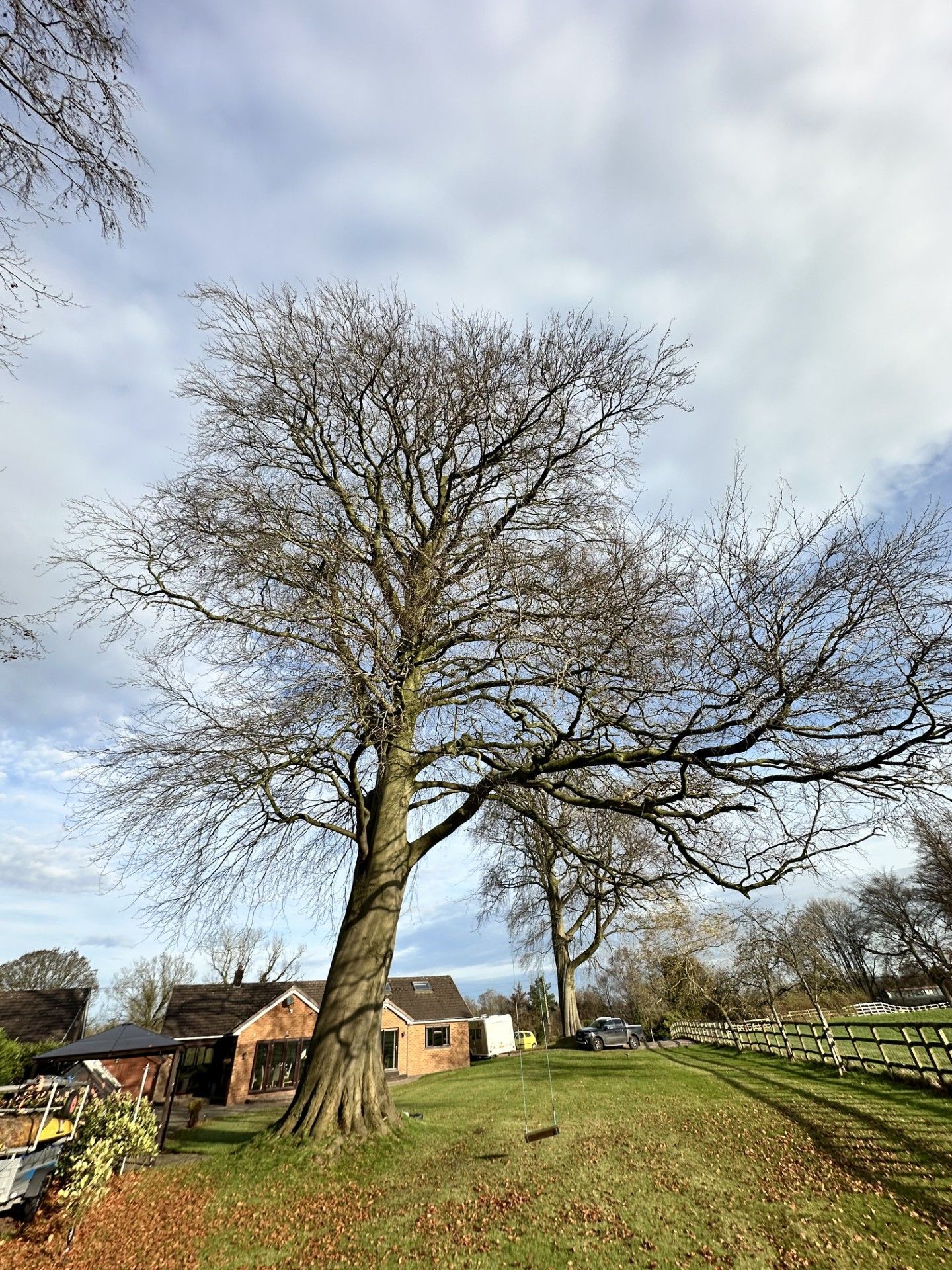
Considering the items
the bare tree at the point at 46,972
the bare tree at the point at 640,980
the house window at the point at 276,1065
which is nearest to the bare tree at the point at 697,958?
the bare tree at the point at 640,980

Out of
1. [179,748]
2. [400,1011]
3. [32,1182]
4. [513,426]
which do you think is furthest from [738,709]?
[400,1011]

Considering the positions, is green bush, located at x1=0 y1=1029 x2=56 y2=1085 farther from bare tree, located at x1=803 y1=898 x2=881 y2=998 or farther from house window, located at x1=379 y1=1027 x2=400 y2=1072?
bare tree, located at x1=803 y1=898 x2=881 y2=998

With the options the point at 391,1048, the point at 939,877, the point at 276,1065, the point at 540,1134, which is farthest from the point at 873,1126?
the point at 939,877

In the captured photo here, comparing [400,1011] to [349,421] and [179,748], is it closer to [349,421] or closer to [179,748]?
[179,748]

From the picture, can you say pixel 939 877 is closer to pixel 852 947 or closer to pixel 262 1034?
pixel 852 947

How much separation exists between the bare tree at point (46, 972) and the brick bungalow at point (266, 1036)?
25.2 m

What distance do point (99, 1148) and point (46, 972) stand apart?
52474mm

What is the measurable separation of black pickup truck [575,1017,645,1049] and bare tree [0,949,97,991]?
41.0 metres

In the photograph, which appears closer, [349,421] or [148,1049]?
[349,421]

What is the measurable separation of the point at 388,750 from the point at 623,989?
40577 millimetres

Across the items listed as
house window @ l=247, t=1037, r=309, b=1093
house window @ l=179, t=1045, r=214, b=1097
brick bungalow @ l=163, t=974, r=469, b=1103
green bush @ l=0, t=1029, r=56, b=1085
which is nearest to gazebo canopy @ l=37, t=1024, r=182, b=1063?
green bush @ l=0, t=1029, r=56, b=1085

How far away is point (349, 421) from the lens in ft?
33.3

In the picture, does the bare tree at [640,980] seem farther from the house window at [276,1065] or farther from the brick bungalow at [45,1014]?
the brick bungalow at [45,1014]

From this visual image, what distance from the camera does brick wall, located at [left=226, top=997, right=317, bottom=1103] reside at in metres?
24.5
